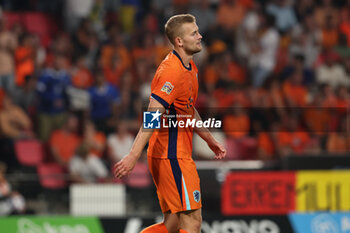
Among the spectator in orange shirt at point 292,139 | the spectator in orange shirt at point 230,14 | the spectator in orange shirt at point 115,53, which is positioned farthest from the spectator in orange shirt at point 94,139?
the spectator in orange shirt at point 230,14

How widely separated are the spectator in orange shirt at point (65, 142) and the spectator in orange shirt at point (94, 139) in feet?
0.53

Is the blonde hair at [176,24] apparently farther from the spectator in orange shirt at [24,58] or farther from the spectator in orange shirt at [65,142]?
the spectator in orange shirt at [24,58]

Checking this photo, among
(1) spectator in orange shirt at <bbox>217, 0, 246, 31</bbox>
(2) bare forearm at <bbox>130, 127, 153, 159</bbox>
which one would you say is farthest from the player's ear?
(1) spectator in orange shirt at <bbox>217, 0, 246, 31</bbox>

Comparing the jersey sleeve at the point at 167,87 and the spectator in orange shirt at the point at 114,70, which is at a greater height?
the jersey sleeve at the point at 167,87

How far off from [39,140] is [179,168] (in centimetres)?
616

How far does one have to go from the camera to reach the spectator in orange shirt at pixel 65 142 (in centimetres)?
1086

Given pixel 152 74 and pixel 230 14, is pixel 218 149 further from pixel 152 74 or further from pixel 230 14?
pixel 230 14

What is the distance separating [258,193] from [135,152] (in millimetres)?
4882

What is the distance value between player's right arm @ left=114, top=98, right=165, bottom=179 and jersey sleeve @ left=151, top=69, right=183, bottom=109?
0.04m

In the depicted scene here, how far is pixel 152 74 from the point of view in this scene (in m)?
12.2

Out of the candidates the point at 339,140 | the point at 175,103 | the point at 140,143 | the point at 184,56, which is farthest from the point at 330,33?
the point at 140,143

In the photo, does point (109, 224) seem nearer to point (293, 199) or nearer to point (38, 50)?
point (293, 199)

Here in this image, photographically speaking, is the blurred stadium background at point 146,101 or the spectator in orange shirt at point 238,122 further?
the spectator in orange shirt at point 238,122

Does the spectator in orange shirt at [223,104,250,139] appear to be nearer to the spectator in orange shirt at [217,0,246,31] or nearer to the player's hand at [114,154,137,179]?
the spectator in orange shirt at [217,0,246,31]
